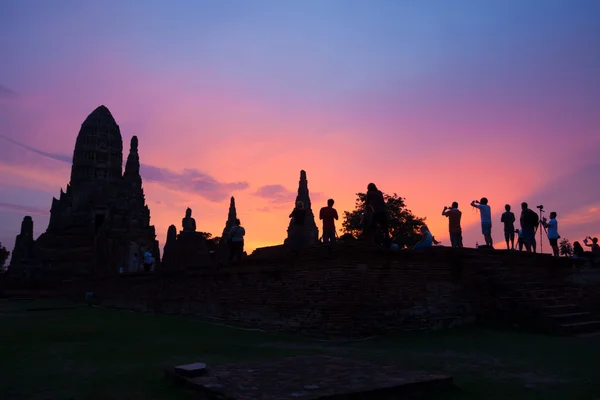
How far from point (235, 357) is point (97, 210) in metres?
45.3

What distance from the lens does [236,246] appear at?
1441cm

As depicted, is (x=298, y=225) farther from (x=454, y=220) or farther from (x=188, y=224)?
(x=188, y=224)

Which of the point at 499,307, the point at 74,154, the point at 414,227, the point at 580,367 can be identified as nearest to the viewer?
the point at 580,367

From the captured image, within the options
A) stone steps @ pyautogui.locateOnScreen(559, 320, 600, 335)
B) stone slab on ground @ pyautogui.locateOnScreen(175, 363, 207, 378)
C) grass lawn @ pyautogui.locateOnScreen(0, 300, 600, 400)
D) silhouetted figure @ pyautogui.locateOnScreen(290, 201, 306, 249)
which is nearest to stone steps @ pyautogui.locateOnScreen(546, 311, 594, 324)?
stone steps @ pyautogui.locateOnScreen(559, 320, 600, 335)

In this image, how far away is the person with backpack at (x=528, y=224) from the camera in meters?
14.2

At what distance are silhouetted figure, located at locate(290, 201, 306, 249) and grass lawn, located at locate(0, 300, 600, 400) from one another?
2.53 metres

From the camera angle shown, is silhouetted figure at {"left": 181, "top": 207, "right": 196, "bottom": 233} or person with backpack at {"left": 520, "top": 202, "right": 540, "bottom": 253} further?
silhouetted figure at {"left": 181, "top": 207, "right": 196, "bottom": 233}

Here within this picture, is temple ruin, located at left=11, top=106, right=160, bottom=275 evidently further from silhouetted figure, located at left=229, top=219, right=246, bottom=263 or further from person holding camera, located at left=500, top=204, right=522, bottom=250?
person holding camera, located at left=500, top=204, right=522, bottom=250

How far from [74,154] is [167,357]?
49.1 m

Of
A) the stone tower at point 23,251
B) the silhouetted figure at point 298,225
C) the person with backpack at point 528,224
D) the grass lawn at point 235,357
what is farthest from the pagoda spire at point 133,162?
the person with backpack at point 528,224

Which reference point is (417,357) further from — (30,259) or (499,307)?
(30,259)

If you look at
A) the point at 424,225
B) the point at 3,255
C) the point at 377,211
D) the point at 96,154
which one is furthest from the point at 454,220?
the point at 3,255

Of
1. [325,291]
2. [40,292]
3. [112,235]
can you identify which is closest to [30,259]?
[112,235]

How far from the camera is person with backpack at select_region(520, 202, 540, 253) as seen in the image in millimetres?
14203
